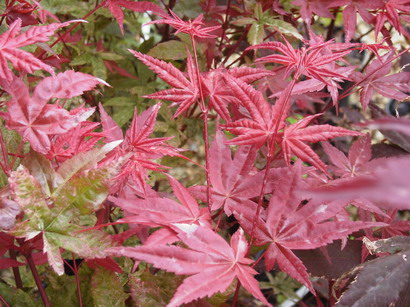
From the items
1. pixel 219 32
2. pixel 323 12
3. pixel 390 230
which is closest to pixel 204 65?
pixel 219 32

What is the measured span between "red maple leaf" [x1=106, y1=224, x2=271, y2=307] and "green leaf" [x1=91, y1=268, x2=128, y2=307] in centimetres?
23

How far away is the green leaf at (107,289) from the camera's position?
0.68 meters

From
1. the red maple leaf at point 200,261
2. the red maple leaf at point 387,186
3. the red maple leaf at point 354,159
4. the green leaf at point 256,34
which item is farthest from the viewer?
the green leaf at point 256,34

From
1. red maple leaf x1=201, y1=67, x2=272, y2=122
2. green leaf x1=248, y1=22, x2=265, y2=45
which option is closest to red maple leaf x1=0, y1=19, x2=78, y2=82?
red maple leaf x1=201, y1=67, x2=272, y2=122

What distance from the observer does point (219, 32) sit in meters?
1.08

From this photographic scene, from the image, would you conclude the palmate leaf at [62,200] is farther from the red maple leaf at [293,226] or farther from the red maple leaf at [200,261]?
the red maple leaf at [293,226]

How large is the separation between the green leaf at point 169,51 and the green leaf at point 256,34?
163 millimetres

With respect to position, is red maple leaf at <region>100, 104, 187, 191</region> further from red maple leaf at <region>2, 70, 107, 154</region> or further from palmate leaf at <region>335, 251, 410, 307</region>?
palmate leaf at <region>335, 251, 410, 307</region>

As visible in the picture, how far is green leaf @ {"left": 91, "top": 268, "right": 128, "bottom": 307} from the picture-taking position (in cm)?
68

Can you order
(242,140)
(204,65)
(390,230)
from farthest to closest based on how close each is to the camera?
(204,65) → (390,230) → (242,140)

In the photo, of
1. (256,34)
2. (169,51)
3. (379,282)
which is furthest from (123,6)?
(379,282)

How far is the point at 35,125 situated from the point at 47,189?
84 mm

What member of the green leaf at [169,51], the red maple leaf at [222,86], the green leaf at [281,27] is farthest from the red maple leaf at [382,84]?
the green leaf at [169,51]

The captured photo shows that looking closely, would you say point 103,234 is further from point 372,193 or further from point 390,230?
point 390,230
